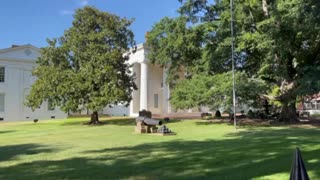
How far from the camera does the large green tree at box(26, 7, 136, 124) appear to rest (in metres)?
28.6

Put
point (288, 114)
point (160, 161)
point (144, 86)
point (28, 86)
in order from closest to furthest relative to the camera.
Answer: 1. point (160, 161)
2. point (288, 114)
3. point (144, 86)
4. point (28, 86)

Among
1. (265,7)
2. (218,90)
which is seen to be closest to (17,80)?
(218,90)

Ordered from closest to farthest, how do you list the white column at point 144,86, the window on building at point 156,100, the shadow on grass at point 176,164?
the shadow on grass at point 176,164, the white column at point 144,86, the window on building at point 156,100

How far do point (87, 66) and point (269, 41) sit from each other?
484 inches

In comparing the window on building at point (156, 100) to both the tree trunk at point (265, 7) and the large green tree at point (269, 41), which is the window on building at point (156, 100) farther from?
the tree trunk at point (265, 7)

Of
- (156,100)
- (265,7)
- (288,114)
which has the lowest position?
(288,114)

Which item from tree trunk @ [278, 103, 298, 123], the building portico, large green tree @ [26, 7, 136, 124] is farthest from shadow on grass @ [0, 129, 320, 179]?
the building portico

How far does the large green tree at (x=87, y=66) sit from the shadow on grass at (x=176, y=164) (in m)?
16.3

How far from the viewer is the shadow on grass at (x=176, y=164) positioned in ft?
27.1

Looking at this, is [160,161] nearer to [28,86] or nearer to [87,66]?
[87,66]

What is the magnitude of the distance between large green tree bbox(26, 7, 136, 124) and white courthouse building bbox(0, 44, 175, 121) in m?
12.9

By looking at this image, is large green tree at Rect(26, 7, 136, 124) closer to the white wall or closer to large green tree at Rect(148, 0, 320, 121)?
large green tree at Rect(148, 0, 320, 121)

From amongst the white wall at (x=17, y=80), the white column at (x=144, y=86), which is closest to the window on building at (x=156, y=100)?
the white column at (x=144, y=86)

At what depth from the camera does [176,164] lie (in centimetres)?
942
